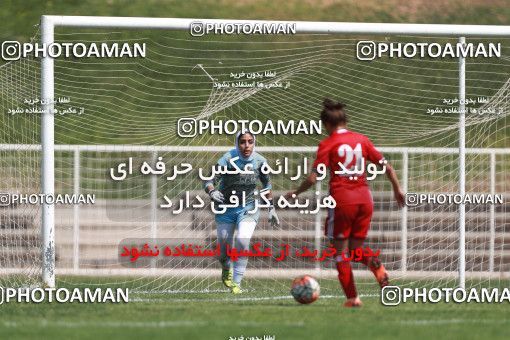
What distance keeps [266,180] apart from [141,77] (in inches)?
409

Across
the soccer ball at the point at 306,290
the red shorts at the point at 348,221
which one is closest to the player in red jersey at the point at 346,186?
the red shorts at the point at 348,221

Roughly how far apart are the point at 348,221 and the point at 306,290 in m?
0.69

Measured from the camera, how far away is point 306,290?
37.4 ft

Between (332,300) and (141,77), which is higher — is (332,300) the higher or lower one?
the lower one

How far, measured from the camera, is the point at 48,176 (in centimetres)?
1317

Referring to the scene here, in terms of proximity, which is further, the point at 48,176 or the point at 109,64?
the point at 109,64

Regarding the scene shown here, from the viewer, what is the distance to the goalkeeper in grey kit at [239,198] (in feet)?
44.2

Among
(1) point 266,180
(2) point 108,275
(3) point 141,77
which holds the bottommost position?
(2) point 108,275

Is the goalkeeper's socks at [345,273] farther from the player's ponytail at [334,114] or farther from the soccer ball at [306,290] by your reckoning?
the player's ponytail at [334,114]

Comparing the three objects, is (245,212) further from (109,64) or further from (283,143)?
(109,64)

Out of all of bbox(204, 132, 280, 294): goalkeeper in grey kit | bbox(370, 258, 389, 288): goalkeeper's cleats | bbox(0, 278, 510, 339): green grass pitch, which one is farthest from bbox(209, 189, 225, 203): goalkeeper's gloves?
bbox(370, 258, 389, 288): goalkeeper's cleats

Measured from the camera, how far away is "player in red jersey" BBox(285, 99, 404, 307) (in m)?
11.2

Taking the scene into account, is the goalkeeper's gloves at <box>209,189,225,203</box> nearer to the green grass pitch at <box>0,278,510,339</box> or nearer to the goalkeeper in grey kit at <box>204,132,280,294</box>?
the goalkeeper in grey kit at <box>204,132,280,294</box>

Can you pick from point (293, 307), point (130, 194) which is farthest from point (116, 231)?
point (293, 307)
